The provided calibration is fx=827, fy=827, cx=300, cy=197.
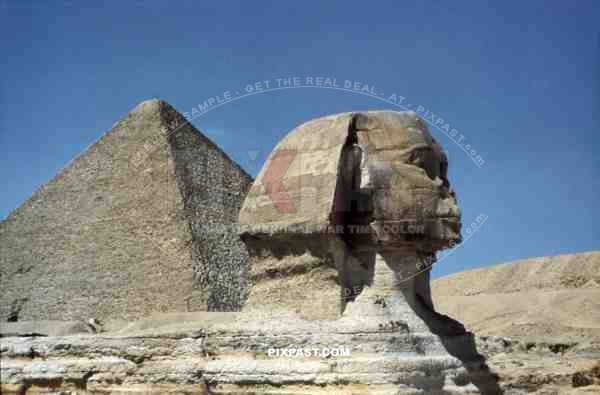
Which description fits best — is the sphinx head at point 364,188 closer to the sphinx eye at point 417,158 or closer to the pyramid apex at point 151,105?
the sphinx eye at point 417,158

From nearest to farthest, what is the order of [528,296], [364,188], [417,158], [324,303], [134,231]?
[324,303] < [364,188] < [417,158] < [528,296] < [134,231]

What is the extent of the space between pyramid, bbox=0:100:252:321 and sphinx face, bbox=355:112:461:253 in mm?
44301

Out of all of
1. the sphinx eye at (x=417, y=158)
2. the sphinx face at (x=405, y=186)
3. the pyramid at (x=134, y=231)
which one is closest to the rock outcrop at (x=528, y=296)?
the sphinx face at (x=405, y=186)

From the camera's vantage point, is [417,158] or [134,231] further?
[134,231]

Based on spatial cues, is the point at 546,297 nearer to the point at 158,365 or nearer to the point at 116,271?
the point at 158,365

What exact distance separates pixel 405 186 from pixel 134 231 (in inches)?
2041

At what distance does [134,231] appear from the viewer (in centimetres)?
5584

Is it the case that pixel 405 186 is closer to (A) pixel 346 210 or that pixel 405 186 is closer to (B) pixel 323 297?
(A) pixel 346 210

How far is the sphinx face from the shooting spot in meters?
5.41

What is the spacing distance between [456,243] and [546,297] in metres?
18.0

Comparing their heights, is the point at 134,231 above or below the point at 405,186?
above

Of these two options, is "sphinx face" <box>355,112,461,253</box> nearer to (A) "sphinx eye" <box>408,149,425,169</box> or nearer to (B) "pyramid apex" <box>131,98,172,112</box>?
(A) "sphinx eye" <box>408,149,425,169</box>

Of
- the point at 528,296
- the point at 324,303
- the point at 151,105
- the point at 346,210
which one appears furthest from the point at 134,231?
the point at 324,303

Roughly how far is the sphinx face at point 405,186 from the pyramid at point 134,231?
1744 inches
